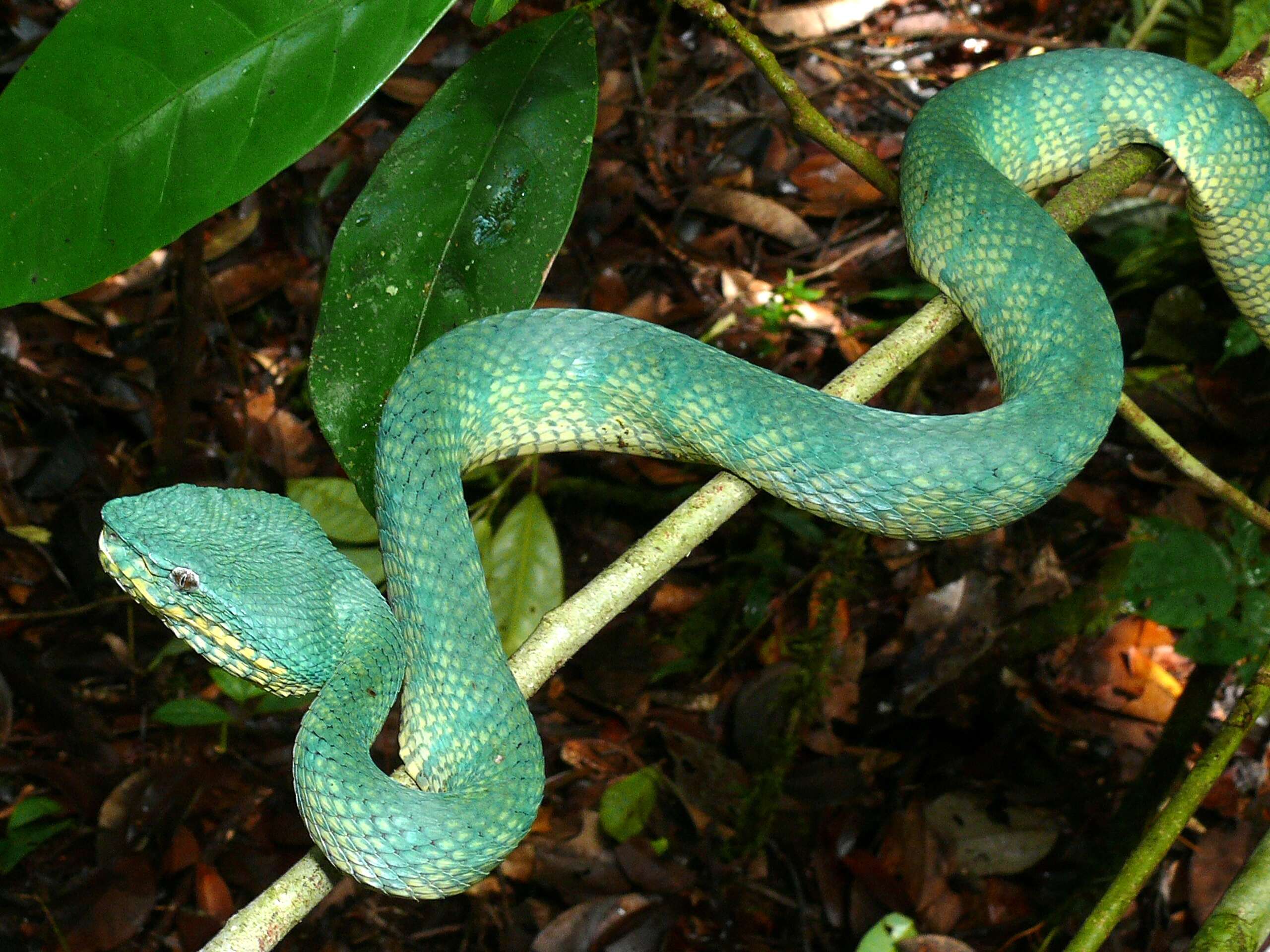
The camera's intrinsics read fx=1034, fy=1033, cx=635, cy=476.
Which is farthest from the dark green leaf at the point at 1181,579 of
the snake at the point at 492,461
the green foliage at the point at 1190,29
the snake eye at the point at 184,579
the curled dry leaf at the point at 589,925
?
the snake eye at the point at 184,579

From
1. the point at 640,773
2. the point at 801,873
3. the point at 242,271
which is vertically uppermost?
the point at 242,271

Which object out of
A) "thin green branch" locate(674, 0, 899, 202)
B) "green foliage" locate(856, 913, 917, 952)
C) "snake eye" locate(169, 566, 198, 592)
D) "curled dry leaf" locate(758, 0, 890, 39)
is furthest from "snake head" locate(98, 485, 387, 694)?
"curled dry leaf" locate(758, 0, 890, 39)

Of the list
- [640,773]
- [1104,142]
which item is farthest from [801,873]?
[1104,142]

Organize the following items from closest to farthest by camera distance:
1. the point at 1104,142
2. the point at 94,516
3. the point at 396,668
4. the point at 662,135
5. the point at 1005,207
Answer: the point at 396,668, the point at 1005,207, the point at 1104,142, the point at 94,516, the point at 662,135

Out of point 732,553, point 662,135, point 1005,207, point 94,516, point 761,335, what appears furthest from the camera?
point 662,135

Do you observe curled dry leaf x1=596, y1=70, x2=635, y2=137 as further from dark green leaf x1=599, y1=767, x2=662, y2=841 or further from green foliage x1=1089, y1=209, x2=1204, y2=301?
dark green leaf x1=599, y1=767, x2=662, y2=841

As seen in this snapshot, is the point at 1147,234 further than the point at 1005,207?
Yes

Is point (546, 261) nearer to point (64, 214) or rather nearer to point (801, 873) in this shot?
point (64, 214)
